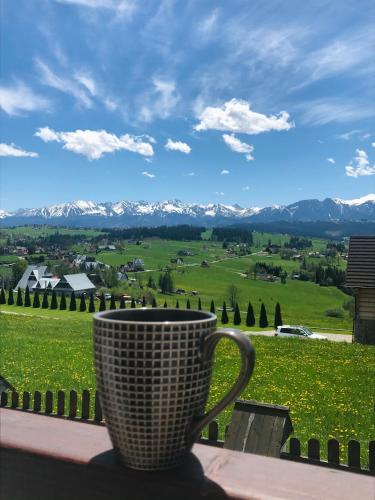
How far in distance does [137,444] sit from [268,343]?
19.7m

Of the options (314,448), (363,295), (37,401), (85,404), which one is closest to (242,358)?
(314,448)

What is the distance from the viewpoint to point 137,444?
4.82 ft

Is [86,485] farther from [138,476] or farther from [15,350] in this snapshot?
[15,350]

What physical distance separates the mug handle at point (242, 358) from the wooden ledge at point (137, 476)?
11 centimetres

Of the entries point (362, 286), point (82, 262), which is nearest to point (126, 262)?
point (82, 262)

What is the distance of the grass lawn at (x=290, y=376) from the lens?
9.55 m

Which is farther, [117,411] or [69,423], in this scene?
[69,423]

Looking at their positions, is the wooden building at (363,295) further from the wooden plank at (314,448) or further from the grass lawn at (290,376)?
the wooden plank at (314,448)

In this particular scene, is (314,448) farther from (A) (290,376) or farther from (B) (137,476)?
(A) (290,376)

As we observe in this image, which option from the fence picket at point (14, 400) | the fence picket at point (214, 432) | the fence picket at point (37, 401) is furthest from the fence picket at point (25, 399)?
the fence picket at point (214, 432)

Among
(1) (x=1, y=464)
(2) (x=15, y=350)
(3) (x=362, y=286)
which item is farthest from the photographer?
(3) (x=362, y=286)

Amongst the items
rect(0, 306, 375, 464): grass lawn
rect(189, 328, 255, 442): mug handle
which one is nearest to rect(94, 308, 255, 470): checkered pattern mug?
rect(189, 328, 255, 442): mug handle

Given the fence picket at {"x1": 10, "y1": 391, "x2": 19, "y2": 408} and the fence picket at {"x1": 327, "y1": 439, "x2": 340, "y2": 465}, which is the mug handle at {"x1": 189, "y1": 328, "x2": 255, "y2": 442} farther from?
the fence picket at {"x1": 10, "y1": 391, "x2": 19, "y2": 408}

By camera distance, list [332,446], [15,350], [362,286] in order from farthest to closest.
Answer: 1. [362,286]
2. [15,350]
3. [332,446]
